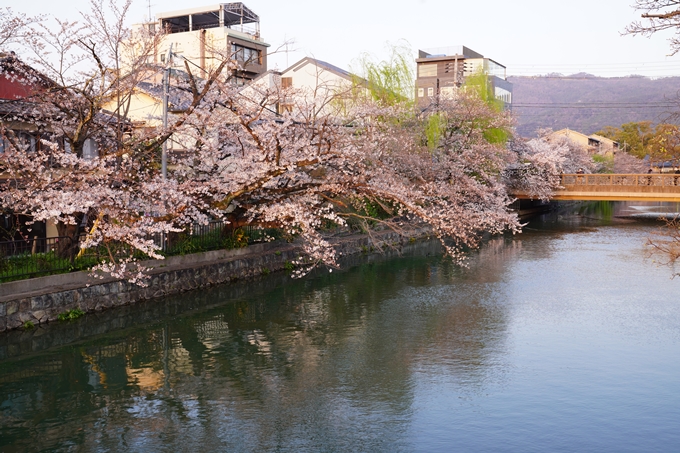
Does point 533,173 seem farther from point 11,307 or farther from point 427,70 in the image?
point 11,307

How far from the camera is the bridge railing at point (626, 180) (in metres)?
39.2

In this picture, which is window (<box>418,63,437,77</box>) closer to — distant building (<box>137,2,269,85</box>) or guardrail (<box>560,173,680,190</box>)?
distant building (<box>137,2,269,85</box>)

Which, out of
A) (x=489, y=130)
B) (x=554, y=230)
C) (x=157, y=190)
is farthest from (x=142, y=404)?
(x=554, y=230)

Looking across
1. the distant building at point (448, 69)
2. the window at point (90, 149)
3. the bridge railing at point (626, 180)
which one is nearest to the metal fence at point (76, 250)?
the window at point (90, 149)

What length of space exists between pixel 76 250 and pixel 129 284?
1766mm

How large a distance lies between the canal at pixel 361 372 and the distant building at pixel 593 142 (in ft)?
210

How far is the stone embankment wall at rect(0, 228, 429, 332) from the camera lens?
14.7 meters

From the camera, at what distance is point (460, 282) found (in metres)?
21.8

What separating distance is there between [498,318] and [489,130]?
23226 millimetres

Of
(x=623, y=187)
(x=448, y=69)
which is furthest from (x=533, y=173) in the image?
(x=448, y=69)

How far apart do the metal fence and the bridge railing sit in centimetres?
2768

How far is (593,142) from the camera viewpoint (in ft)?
287

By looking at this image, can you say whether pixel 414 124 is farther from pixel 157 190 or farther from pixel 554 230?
pixel 157 190

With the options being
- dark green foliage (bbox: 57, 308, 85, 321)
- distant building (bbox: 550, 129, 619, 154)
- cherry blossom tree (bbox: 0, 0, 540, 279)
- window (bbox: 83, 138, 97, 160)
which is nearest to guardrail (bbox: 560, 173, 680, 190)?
cherry blossom tree (bbox: 0, 0, 540, 279)
